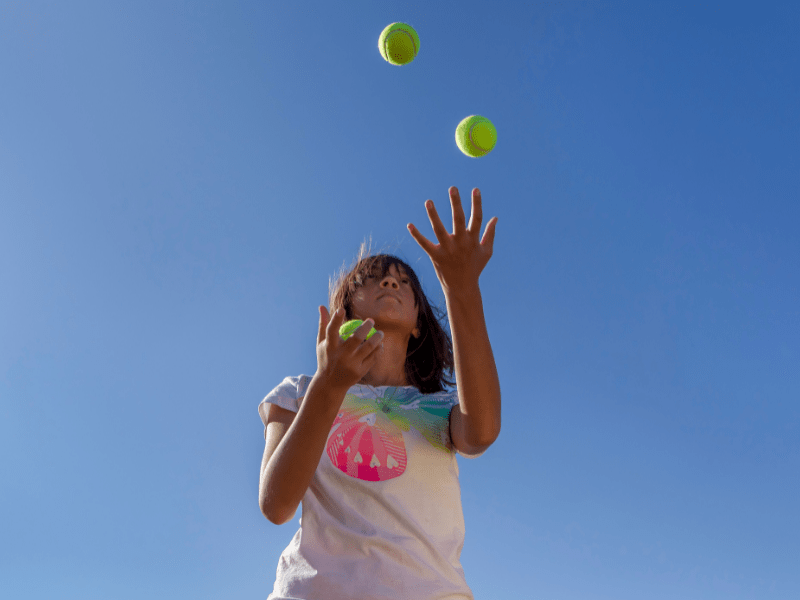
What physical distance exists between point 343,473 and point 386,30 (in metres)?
5.65

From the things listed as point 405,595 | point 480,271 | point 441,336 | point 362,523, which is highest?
point 441,336

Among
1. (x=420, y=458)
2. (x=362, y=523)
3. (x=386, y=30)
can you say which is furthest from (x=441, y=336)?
(x=386, y=30)

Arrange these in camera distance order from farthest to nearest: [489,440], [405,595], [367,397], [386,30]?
[386,30], [367,397], [489,440], [405,595]

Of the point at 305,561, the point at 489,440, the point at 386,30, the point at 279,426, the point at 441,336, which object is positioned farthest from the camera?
the point at 386,30

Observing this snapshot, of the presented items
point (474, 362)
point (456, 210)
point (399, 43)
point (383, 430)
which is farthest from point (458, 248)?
point (399, 43)

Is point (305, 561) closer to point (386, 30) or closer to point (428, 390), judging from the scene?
point (428, 390)

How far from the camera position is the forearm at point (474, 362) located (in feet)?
10.6

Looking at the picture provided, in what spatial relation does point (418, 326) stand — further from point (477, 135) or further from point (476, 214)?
point (477, 135)

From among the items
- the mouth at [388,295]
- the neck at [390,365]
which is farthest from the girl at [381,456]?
the mouth at [388,295]

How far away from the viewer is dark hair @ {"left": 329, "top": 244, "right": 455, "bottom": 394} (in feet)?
15.5

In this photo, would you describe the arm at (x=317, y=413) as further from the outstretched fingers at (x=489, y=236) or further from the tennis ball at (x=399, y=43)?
the tennis ball at (x=399, y=43)

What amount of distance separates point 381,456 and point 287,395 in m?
0.74

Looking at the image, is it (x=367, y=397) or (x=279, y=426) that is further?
(x=367, y=397)

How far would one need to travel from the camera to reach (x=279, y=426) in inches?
147
